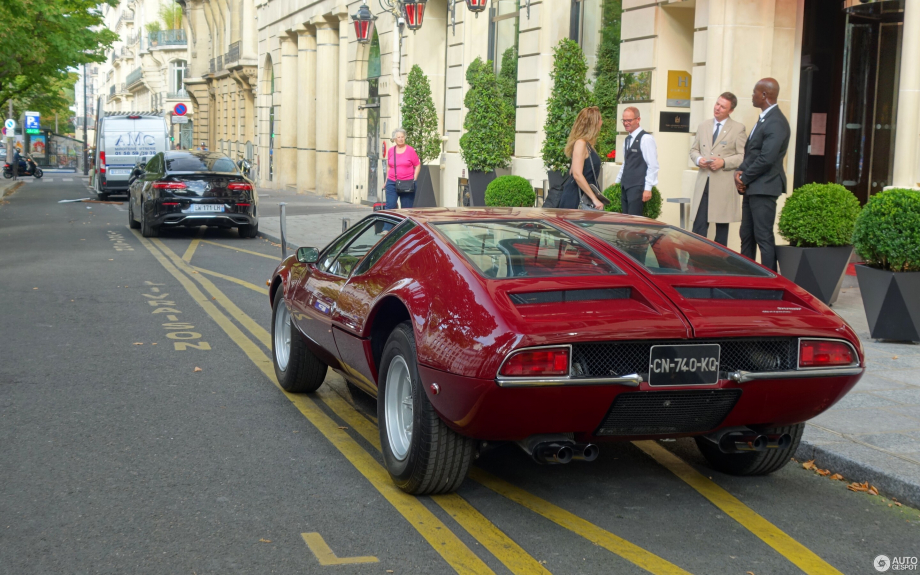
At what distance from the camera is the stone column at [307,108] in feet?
121

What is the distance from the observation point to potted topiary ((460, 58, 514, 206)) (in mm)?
19812

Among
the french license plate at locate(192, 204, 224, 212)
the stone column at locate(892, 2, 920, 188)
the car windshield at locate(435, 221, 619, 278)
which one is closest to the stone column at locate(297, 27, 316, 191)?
the french license plate at locate(192, 204, 224, 212)

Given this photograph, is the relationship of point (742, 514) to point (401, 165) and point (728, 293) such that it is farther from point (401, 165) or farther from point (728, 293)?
point (401, 165)

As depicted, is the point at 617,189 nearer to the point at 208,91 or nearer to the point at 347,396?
the point at 347,396

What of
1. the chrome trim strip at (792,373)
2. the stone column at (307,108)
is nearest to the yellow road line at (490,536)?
the chrome trim strip at (792,373)

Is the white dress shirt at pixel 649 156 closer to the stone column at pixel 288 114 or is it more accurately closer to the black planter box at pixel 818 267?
the black planter box at pixel 818 267

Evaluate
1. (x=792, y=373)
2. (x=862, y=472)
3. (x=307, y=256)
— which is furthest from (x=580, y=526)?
(x=307, y=256)

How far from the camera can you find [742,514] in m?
4.50

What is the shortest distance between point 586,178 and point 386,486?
755 centimetres

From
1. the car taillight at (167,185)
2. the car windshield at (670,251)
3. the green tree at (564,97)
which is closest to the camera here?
the car windshield at (670,251)

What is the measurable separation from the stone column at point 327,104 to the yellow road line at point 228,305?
1959cm

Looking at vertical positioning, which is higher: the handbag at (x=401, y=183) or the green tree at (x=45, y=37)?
the green tree at (x=45, y=37)

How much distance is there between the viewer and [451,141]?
75.6ft

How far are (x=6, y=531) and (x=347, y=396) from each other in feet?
9.06
